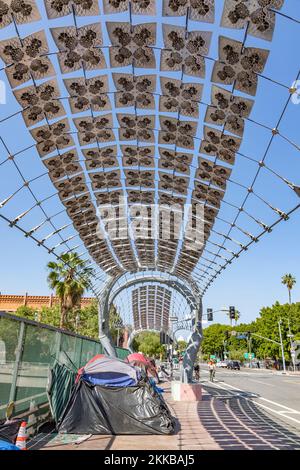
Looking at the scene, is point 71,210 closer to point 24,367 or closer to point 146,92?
point 146,92

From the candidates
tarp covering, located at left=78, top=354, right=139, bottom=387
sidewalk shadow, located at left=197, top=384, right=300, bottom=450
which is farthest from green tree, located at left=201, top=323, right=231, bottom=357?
tarp covering, located at left=78, top=354, right=139, bottom=387

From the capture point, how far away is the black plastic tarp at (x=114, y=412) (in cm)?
998

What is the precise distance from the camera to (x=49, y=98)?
11008mm

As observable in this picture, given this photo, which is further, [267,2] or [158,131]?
[158,131]

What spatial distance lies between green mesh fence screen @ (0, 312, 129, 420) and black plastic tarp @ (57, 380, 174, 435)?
1106mm

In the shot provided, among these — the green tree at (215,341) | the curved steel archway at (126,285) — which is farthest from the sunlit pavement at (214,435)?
the green tree at (215,341)

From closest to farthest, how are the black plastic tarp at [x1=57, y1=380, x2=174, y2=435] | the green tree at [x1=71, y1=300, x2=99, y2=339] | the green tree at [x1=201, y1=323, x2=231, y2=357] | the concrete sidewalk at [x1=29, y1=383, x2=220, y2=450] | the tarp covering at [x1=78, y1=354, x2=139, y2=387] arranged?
the concrete sidewalk at [x1=29, y1=383, x2=220, y2=450] → the black plastic tarp at [x1=57, y1=380, x2=174, y2=435] → the tarp covering at [x1=78, y1=354, x2=139, y2=387] → the green tree at [x1=71, y1=300, x2=99, y2=339] → the green tree at [x1=201, y1=323, x2=231, y2=357]

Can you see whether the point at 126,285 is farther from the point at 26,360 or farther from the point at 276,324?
the point at 276,324

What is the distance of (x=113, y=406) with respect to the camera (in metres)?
10.4

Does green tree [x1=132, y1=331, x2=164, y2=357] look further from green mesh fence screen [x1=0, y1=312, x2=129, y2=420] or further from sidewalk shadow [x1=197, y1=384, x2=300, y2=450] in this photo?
green mesh fence screen [x1=0, y1=312, x2=129, y2=420]

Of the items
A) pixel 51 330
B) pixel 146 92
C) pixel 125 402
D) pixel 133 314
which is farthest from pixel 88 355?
pixel 133 314

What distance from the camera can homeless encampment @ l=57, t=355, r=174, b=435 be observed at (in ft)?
32.8

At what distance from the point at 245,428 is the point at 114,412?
13.8 feet

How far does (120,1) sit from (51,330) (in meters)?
9.96
